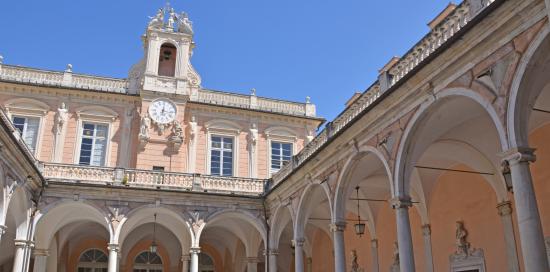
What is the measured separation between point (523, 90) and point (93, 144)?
17360 millimetres

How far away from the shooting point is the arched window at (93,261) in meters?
22.3

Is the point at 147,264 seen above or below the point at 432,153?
below

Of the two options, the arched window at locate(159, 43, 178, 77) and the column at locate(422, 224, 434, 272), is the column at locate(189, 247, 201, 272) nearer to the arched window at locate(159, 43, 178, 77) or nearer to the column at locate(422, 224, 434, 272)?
the column at locate(422, 224, 434, 272)

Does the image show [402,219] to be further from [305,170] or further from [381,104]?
[305,170]

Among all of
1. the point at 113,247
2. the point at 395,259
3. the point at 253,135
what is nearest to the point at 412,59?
the point at 395,259

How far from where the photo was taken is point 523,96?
318 inches

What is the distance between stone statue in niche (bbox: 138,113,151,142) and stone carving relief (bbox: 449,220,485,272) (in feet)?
40.6

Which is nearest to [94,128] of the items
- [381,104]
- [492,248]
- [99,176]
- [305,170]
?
[99,176]

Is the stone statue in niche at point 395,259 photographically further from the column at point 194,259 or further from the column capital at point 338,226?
the column at point 194,259

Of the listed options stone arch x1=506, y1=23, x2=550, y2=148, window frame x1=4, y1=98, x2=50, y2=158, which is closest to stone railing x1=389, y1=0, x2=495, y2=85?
stone arch x1=506, y1=23, x2=550, y2=148

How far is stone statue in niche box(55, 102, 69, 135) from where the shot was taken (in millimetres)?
20938

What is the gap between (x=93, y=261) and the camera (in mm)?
22484

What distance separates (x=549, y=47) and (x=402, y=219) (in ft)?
15.2

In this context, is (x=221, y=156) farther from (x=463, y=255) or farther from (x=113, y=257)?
(x=463, y=255)
